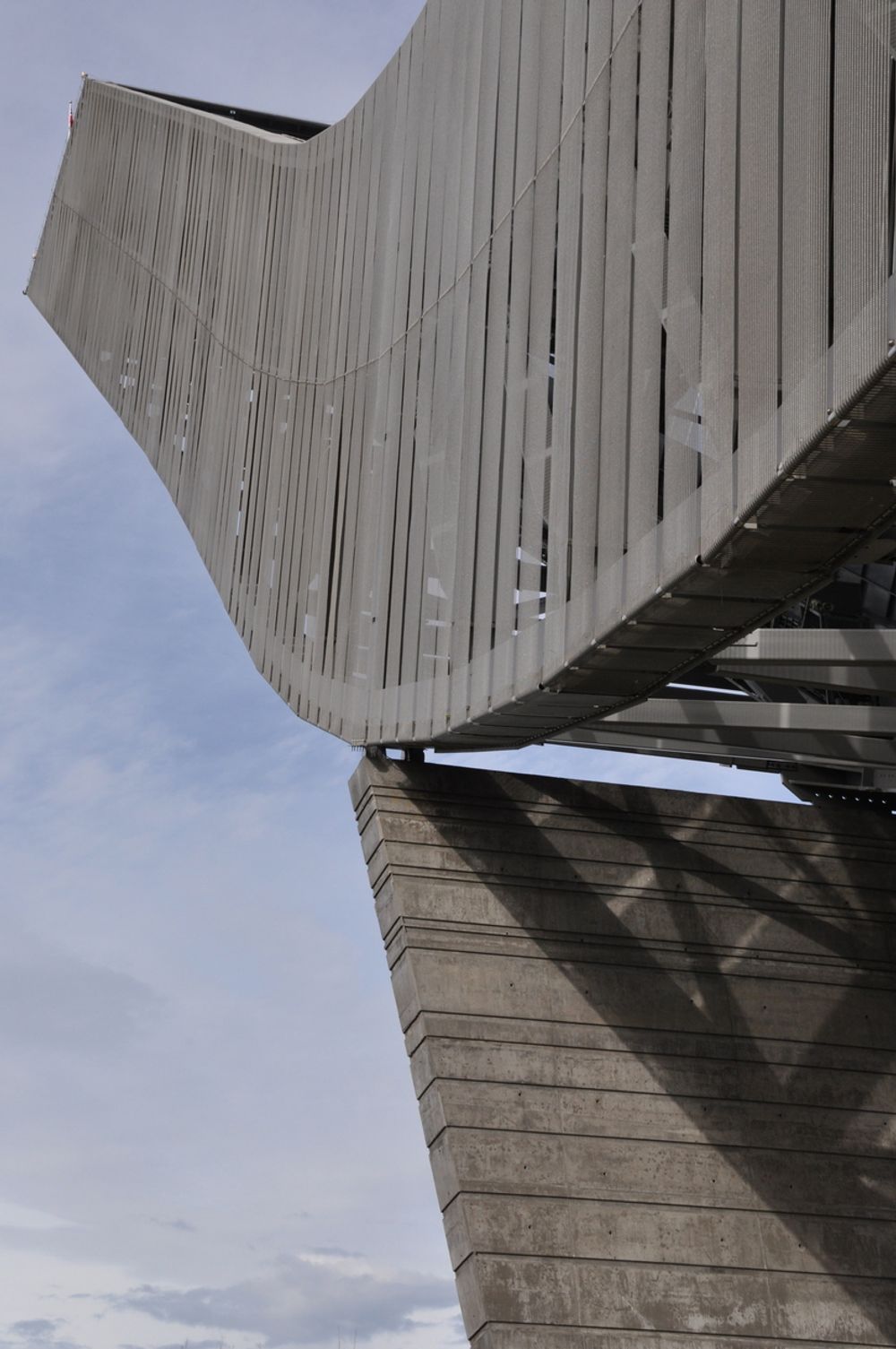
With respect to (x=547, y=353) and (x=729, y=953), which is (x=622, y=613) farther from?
(x=729, y=953)

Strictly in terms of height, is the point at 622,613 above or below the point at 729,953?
below

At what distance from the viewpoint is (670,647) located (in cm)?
1159

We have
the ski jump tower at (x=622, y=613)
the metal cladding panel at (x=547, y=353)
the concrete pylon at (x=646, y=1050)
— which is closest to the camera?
the metal cladding panel at (x=547, y=353)

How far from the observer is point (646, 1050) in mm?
16344

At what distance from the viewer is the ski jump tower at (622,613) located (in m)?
9.41

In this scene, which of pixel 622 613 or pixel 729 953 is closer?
pixel 622 613

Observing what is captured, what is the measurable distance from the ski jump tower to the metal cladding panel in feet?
0.16

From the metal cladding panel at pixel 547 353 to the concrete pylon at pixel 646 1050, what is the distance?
77.9 inches

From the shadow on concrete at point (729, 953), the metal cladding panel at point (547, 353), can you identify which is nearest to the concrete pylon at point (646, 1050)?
the shadow on concrete at point (729, 953)

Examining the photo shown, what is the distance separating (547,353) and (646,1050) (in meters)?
6.82

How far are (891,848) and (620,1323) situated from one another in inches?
241

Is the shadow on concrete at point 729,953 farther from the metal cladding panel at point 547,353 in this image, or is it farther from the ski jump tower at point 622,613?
the metal cladding panel at point 547,353

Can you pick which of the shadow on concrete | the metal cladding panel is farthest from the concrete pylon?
the metal cladding panel

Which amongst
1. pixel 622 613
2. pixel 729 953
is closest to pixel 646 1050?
pixel 729 953
